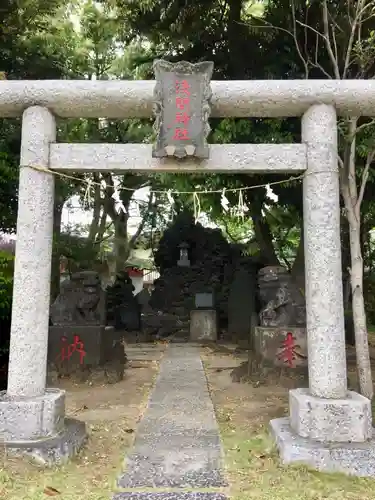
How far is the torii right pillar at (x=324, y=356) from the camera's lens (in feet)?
12.2

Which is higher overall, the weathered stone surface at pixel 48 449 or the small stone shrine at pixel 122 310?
the small stone shrine at pixel 122 310

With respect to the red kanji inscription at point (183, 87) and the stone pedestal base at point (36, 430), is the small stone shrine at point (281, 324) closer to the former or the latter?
the stone pedestal base at point (36, 430)

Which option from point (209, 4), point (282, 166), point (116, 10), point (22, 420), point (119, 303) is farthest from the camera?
point (119, 303)

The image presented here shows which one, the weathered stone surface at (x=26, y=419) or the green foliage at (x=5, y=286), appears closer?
the weathered stone surface at (x=26, y=419)

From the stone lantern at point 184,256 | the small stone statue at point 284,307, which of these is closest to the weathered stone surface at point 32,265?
the small stone statue at point 284,307

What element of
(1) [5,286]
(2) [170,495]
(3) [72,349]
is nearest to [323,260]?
(2) [170,495]

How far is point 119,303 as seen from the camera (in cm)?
1470

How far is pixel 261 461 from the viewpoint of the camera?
3918mm

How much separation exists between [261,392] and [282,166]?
380cm

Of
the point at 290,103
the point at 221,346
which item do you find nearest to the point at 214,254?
the point at 221,346

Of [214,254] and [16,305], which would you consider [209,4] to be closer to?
[16,305]

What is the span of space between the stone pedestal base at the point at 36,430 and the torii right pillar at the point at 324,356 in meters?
1.91

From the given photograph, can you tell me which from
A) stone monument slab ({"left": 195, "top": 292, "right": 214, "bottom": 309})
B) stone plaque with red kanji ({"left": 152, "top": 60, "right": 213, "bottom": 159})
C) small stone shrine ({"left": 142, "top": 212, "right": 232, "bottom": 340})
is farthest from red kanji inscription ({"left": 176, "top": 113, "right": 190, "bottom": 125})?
small stone shrine ({"left": 142, "top": 212, "right": 232, "bottom": 340})

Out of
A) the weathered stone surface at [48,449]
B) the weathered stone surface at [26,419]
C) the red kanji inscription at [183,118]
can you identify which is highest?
the red kanji inscription at [183,118]
